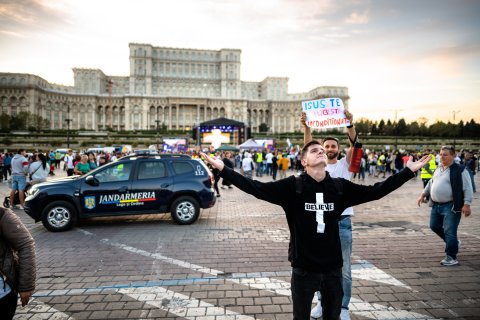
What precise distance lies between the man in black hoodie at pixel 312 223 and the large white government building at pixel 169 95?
101 meters

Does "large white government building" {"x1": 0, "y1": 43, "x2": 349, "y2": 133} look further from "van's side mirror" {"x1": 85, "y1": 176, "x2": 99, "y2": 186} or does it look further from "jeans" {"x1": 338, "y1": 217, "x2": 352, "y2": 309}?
"jeans" {"x1": 338, "y1": 217, "x2": 352, "y2": 309}

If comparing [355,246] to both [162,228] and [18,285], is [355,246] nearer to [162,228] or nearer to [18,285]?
[162,228]

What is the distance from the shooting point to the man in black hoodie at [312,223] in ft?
7.98

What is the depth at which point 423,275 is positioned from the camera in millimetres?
4746

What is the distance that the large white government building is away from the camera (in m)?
101

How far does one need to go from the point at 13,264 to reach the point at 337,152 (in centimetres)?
341

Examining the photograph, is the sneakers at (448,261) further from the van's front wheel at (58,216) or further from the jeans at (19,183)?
the jeans at (19,183)

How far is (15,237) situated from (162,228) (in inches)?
223

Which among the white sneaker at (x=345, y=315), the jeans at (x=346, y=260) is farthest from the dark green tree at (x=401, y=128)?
the white sneaker at (x=345, y=315)

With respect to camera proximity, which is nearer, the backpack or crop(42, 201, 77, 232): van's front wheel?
the backpack

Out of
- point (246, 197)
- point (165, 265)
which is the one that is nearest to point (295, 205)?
point (165, 265)

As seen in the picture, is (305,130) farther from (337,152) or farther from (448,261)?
(448,261)

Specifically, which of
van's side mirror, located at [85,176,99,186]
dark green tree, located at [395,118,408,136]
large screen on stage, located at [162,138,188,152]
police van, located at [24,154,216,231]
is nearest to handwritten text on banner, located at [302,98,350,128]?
police van, located at [24,154,216,231]

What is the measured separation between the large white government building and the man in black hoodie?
101 m
